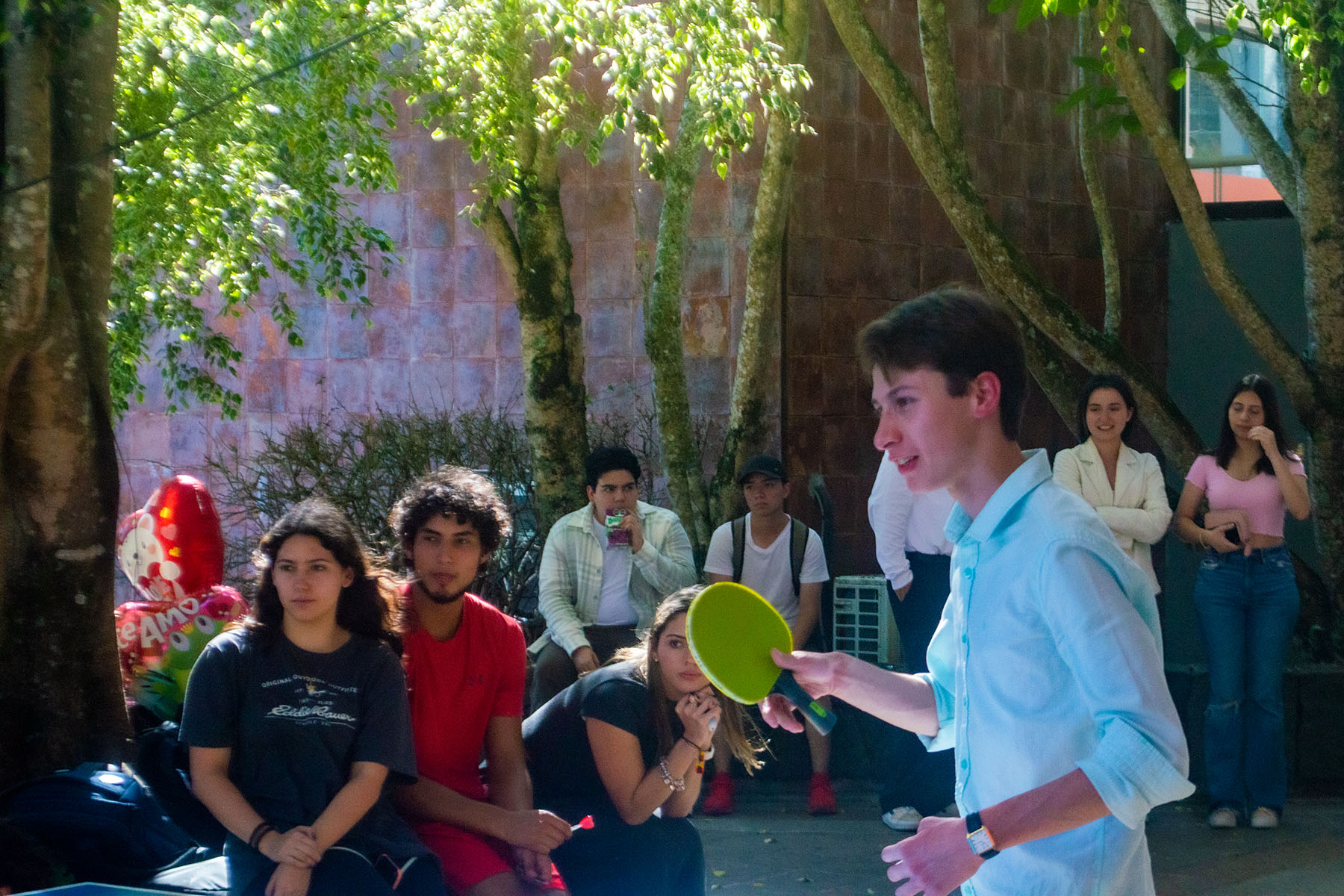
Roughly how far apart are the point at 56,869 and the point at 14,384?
1.46 m

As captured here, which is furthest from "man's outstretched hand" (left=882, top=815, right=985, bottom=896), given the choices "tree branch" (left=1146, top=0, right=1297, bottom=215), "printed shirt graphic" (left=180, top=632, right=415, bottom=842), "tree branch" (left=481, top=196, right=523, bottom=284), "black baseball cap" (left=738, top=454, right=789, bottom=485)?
"tree branch" (left=1146, top=0, right=1297, bottom=215)

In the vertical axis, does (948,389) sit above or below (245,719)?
above

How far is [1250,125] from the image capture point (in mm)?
7641

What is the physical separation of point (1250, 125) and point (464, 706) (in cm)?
581

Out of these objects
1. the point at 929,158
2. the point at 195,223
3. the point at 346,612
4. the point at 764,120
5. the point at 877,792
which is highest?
the point at 764,120

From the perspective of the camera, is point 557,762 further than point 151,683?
No

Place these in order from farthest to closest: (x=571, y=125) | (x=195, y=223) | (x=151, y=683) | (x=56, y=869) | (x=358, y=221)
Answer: (x=571, y=125) → (x=358, y=221) → (x=195, y=223) → (x=151, y=683) → (x=56, y=869)

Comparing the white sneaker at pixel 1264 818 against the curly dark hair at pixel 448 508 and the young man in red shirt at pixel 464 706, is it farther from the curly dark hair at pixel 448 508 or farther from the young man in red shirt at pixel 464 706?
the curly dark hair at pixel 448 508

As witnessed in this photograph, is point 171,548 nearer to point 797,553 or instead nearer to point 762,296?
point 797,553

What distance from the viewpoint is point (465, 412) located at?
977cm

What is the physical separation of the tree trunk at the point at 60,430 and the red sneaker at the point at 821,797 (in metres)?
3.24

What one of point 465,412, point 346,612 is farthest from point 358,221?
point 346,612

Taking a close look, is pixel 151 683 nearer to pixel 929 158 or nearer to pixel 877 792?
pixel 877 792

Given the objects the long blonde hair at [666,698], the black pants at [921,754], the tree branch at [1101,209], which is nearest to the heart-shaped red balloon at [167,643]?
the long blonde hair at [666,698]
